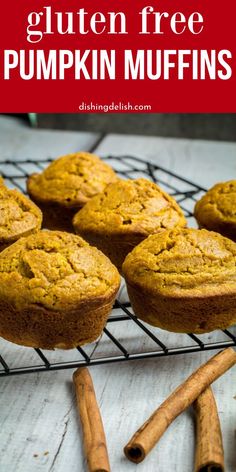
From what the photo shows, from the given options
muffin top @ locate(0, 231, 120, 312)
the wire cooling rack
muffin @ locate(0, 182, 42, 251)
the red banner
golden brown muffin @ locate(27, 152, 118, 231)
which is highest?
the red banner

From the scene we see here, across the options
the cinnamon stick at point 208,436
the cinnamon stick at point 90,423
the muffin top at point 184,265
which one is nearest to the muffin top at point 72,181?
the muffin top at point 184,265

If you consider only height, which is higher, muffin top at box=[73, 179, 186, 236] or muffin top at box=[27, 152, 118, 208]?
muffin top at box=[73, 179, 186, 236]

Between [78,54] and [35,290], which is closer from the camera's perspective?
[35,290]

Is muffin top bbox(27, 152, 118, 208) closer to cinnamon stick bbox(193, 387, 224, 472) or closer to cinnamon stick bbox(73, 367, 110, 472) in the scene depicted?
cinnamon stick bbox(73, 367, 110, 472)

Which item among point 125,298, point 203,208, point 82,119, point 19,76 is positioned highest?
point 19,76

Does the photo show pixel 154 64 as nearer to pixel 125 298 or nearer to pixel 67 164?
pixel 67 164

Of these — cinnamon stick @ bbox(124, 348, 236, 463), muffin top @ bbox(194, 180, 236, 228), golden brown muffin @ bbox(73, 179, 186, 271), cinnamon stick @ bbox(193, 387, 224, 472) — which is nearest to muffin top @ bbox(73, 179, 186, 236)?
golden brown muffin @ bbox(73, 179, 186, 271)

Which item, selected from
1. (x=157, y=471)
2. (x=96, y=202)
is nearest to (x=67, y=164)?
(x=96, y=202)
